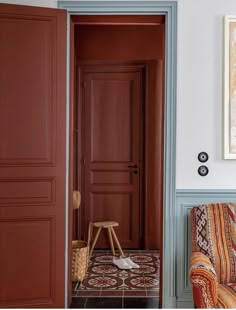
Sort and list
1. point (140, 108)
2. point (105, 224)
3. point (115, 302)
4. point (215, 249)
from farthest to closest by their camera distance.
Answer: point (140, 108)
point (105, 224)
point (115, 302)
point (215, 249)

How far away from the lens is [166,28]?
9.57 ft

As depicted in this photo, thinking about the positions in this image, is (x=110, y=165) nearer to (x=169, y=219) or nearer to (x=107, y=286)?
(x=107, y=286)

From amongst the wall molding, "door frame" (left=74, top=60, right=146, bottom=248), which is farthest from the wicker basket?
"door frame" (left=74, top=60, right=146, bottom=248)

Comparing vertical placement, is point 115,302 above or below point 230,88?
below

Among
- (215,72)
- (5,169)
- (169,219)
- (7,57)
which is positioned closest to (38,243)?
(5,169)

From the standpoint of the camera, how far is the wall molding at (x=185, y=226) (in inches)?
114

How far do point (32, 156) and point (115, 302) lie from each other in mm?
1402

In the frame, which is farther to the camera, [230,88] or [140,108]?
[140,108]

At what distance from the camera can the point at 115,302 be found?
317cm

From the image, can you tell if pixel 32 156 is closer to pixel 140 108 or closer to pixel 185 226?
pixel 185 226

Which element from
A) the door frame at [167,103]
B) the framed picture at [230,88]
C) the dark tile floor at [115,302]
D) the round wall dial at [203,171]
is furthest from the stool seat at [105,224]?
the framed picture at [230,88]

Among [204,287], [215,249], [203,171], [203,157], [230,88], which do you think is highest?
[230,88]

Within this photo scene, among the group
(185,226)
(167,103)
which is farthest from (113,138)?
(185,226)

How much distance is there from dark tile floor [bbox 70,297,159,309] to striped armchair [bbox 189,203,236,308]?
847mm
